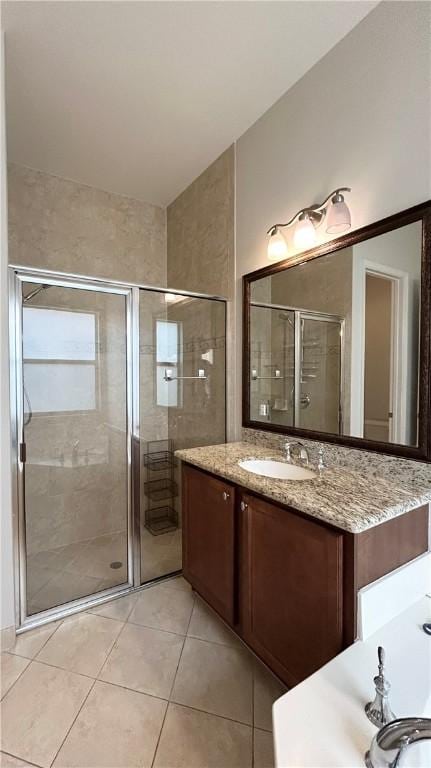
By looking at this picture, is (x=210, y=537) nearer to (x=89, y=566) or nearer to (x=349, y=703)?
(x=349, y=703)

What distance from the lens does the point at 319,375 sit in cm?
170

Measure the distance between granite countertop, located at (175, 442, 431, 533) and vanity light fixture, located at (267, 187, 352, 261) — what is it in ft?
3.61

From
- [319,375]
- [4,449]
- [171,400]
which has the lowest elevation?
[4,449]

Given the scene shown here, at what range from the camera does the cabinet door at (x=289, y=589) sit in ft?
3.40

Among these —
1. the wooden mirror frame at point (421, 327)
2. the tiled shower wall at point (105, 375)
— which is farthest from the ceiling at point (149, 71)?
the wooden mirror frame at point (421, 327)

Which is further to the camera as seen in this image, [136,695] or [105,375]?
[105,375]

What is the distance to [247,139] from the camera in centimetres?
213

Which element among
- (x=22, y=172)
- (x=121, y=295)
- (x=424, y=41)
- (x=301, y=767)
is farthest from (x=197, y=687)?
(x=22, y=172)

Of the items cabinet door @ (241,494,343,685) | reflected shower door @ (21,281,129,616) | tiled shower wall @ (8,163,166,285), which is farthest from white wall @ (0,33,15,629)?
cabinet door @ (241,494,343,685)

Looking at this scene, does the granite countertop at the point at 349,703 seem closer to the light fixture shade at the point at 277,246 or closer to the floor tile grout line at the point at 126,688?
the floor tile grout line at the point at 126,688

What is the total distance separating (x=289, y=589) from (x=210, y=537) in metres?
0.56

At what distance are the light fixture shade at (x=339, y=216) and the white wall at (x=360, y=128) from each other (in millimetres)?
46

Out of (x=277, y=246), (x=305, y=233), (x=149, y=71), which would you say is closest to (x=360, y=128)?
(x=305, y=233)

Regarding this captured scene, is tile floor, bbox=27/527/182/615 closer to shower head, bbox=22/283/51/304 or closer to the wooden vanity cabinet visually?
the wooden vanity cabinet
